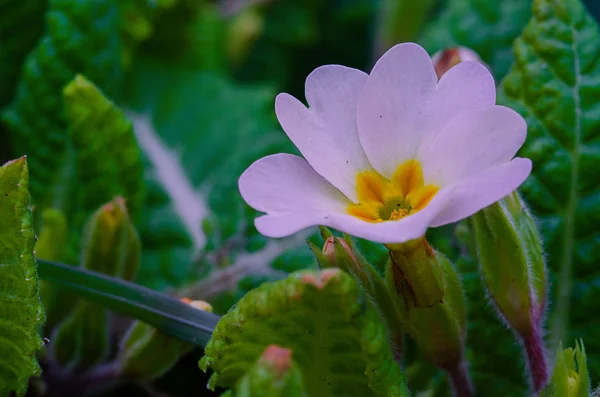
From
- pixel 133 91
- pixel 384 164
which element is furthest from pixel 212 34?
pixel 384 164

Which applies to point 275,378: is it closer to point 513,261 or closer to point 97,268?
point 513,261

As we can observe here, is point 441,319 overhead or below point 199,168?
overhead

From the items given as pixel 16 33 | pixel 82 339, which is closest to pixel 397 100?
pixel 82 339

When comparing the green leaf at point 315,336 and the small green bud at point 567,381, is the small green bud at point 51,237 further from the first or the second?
the small green bud at point 567,381

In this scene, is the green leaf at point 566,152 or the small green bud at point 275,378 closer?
the small green bud at point 275,378

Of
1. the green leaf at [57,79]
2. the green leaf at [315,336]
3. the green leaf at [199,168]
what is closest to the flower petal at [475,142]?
the green leaf at [315,336]

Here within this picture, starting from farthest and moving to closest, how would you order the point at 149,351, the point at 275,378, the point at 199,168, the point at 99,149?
the point at 199,168 < the point at 99,149 < the point at 149,351 < the point at 275,378

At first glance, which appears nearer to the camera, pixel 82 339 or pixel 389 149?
pixel 389 149
